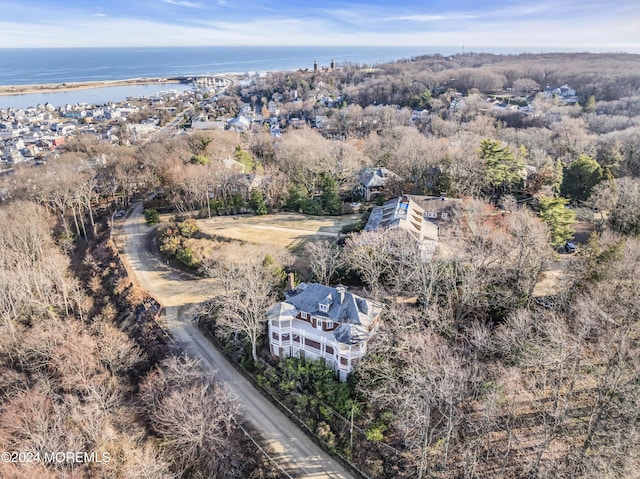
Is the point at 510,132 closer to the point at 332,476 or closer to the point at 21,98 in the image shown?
the point at 332,476

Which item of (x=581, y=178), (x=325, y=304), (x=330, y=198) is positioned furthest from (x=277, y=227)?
(x=581, y=178)

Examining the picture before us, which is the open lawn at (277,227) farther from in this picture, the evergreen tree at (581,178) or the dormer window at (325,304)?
the evergreen tree at (581,178)

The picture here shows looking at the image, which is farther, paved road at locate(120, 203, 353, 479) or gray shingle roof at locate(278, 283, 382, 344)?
gray shingle roof at locate(278, 283, 382, 344)

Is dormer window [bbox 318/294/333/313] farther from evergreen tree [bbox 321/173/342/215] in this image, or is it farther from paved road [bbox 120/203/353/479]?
evergreen tree [bbox 321/173/342/215]

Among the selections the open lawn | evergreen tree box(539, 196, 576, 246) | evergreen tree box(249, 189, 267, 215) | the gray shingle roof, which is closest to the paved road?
the gray shingle roof

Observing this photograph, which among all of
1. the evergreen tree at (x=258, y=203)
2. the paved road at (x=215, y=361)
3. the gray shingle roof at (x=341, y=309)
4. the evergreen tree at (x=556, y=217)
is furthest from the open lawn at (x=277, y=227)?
the evergreen tree at (x=556, y=217)

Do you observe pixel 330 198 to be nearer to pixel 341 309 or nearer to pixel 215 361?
pixel 341 309
